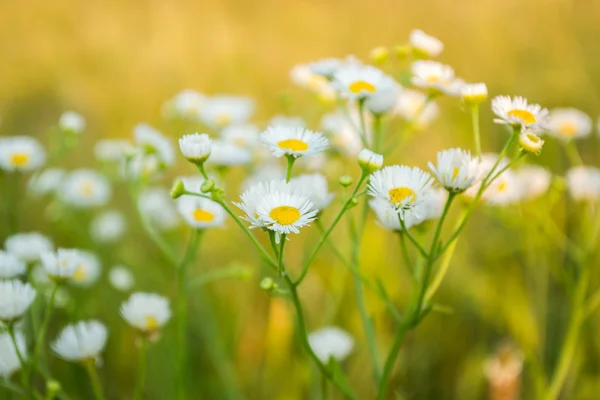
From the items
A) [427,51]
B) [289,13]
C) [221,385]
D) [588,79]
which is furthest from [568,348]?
[289,13]

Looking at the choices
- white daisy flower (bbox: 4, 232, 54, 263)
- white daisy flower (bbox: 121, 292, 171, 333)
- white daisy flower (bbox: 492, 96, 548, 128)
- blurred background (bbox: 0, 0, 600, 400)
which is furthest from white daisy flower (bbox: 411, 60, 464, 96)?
white daisy flower (bbox: 4, 232, 54, 263)

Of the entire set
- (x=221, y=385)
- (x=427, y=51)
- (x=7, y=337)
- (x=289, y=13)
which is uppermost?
(x=289, y=13)

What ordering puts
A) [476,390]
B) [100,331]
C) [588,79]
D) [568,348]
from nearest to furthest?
[100,331] < [568,348] < [476,390] < [588,79]

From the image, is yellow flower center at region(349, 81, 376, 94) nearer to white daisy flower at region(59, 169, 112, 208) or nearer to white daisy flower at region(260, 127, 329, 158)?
white daisy flower at region(260, 127, 329, 158)

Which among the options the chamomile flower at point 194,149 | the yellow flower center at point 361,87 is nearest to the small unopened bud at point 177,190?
the chamomile flower at point 194,149

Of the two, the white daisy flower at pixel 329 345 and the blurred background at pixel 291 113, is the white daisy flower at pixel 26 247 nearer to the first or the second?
the blurred background at pixel 291 113

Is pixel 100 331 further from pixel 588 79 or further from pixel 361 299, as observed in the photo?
pixel 588 79
